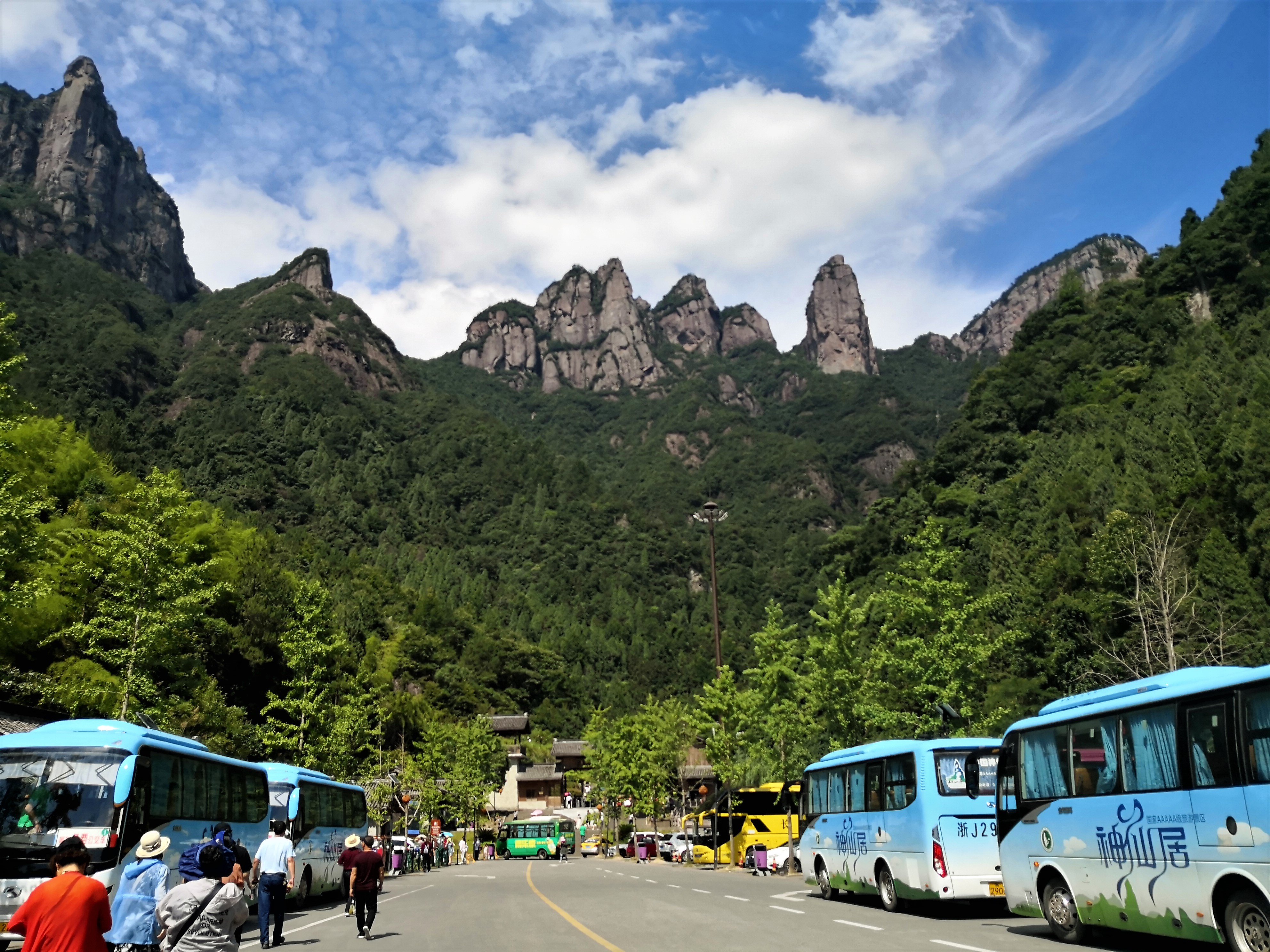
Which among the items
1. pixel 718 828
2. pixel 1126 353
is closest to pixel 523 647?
pixel 1126 353

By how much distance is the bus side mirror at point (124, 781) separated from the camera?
14.4 metres

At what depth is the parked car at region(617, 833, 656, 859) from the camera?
52188mm

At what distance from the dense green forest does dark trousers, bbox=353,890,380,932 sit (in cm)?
1496

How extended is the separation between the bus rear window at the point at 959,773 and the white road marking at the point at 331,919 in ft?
38.2

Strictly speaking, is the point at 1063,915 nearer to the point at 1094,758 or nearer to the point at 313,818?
the point at 1094,758

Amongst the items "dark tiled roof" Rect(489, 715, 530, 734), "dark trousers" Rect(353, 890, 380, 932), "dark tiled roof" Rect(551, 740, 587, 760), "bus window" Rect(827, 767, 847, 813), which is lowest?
"dark trousers" Rect(353, 890, 380, 932)

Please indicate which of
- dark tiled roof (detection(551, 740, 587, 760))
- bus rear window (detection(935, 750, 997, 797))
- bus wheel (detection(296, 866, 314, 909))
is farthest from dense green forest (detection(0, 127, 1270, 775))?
bus rear window (detection(935, 750, 997, 797))

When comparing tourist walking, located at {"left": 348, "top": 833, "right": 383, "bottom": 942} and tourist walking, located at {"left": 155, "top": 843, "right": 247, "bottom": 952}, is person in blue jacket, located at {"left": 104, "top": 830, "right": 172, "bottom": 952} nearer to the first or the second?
tourist walking, located at {"left": 155, "top": 843, "right": 247, "bottom": 952}

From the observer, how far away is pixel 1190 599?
39156 millimetres

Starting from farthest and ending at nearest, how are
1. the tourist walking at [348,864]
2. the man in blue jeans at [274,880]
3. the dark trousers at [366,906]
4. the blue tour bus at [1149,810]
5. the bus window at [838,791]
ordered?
the bus window at [838,791]
the tourist walking at [348,864]
the dark trousers at [366,906]
the man in blue jeans at [274,880]
the blue tour bus at [1149,810]

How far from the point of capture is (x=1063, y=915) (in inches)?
505

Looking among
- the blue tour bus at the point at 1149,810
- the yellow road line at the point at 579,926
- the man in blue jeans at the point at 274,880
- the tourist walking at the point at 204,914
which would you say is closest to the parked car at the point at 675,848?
the yellow road line at the point at 579,926

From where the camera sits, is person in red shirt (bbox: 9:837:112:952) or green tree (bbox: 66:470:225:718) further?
green tree (bbox: 66:470:225:718)

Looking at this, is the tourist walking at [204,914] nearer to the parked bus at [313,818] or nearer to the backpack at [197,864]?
the backpack at [197,864]
